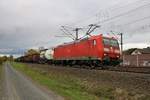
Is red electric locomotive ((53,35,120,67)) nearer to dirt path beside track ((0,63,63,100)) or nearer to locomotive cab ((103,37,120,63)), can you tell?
locomotive cab ((103,37,120,63))

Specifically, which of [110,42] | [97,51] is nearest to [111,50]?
[110,42]

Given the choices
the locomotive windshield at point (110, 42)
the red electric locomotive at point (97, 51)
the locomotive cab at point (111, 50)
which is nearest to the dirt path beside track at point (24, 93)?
the red electric locomotive at point (97, 51)

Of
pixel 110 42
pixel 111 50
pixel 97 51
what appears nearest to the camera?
pixel 97 51

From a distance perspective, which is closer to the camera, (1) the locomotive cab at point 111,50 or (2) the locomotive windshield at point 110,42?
(1) the locomotive cab at point 111,50

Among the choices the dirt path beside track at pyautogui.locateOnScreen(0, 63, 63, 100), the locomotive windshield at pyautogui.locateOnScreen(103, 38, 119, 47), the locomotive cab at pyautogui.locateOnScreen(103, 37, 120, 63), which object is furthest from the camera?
the locomotive windshield at pyautogui.locateOnScreen(103, 38, 119, 47)

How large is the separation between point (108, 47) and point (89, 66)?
145 inches

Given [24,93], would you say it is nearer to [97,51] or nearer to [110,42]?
[97,51]

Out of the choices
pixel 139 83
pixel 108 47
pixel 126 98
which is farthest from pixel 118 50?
pixel 126 98

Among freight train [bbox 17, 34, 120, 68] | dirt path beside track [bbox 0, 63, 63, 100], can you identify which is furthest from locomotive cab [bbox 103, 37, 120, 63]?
dirt path beside track [bbox 0, 63, 63, 100]

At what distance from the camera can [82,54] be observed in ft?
126

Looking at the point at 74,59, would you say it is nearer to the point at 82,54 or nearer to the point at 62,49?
the point at 82,54

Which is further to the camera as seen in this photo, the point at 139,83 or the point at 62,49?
the point at 62,49

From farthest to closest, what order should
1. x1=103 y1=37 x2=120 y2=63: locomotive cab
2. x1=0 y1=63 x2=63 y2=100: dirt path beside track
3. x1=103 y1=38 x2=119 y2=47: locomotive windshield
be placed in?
x1=103 y1=38 x2=119 y2=47: locomotive windshield, x1=103 y1=37 x2=120 y2=63: locomotive cab, x1=0 y1=63 x2=63 y2=100: dirt path beside track

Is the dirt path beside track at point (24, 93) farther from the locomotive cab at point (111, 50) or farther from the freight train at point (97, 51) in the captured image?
the locomotive cab at point (111, 50)
